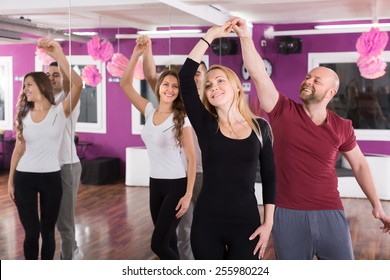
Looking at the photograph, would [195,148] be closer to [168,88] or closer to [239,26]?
[168,88]

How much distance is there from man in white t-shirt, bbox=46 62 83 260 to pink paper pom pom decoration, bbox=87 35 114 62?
0.99 feet

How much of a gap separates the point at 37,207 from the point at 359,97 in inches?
192

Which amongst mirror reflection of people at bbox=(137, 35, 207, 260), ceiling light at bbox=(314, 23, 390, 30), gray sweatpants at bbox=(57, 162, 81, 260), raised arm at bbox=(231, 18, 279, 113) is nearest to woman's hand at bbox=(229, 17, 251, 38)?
raised arm at bbox=(231, 18, 279, 113)

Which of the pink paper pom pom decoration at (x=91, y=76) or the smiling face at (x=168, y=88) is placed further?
the smiling face at (x=168, y=88)

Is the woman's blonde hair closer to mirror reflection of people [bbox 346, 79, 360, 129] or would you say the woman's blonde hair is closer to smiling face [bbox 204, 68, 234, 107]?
smiling face [bbox 204, 68, 234, 107]

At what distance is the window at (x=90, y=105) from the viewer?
3.16m

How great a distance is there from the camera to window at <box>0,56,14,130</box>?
105 inches

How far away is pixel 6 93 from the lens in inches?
105

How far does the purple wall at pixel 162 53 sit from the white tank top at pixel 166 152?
0.17m

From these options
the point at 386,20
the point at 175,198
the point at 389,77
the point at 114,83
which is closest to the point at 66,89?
the point at 114,83

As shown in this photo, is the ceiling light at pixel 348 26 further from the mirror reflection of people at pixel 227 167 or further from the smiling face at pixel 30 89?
the smiling face at pixel 30 89

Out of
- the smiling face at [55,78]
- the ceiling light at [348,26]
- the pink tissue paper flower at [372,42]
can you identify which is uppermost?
the ceiling light at [348,26]

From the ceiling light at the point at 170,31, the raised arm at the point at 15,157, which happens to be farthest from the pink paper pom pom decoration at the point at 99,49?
the raised arm at the point at 15,157

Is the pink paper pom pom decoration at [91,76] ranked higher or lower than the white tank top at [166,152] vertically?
higher
